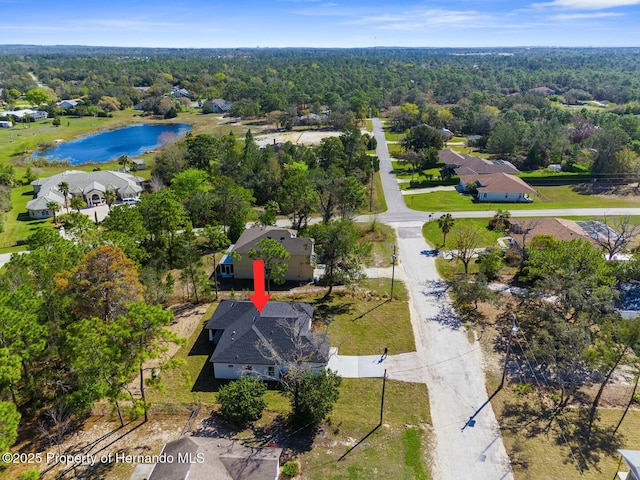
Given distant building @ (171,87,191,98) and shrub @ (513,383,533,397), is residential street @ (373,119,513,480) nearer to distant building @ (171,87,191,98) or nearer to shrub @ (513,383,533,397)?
shrub @ (513,383,533,397)

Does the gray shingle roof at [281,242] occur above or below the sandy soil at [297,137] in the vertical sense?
below

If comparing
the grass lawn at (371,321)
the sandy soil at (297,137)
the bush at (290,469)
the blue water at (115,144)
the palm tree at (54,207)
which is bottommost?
the bush at (290,469)

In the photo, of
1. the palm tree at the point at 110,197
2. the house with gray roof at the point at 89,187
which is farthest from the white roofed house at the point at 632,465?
the house with gray roof at the point at 89,187

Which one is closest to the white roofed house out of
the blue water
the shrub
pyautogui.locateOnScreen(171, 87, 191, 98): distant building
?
the shrub

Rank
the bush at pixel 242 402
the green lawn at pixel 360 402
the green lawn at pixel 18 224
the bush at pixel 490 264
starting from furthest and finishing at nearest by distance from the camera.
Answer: the green lawn at pixel 18 224 < the bush at pixel 490 264 < the bush at pixel 242 402 < the green lawn at pixel 360 402

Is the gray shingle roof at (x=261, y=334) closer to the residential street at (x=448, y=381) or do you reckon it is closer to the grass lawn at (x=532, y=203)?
the residential street at (x=448, y=381)

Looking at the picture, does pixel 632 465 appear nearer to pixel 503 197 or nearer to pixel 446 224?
pixel 446 224
